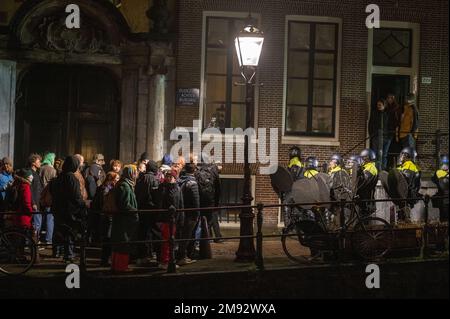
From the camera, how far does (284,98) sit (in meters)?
18.4

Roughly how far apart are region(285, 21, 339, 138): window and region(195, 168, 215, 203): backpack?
618 centimetres

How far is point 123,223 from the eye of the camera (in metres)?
10.9

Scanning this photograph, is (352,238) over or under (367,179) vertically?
under

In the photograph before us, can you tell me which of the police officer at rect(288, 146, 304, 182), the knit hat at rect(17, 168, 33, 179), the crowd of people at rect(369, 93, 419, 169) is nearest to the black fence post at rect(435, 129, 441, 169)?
the crowd of people at rect(369, 93, 419, 169)

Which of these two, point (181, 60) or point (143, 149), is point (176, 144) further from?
point (181, 60)

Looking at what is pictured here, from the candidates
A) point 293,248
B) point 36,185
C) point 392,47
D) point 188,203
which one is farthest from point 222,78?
point 188,203

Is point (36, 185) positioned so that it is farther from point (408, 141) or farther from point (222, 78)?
point (408, 141)

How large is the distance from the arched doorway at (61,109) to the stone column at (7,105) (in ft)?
1.13

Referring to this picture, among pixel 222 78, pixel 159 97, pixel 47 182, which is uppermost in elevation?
pixel 222 78

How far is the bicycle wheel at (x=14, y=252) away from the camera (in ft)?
36.0

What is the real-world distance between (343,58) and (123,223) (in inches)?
→ 377

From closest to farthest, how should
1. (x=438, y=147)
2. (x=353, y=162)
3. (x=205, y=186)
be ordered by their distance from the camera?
(x=205, y=186)
(x=353, y=162)
(x=438, y=147)

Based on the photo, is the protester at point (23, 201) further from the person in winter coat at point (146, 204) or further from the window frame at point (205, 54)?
the window frame at point (205, 54)
